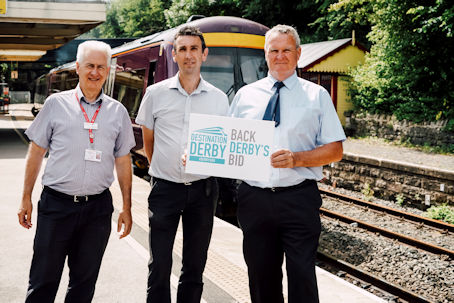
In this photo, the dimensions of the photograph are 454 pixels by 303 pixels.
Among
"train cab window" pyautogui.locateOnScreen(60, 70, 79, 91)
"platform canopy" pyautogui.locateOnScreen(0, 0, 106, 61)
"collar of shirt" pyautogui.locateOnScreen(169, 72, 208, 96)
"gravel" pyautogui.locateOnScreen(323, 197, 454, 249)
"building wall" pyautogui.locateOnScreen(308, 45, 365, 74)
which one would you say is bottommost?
"gravel" pyautogui.locateOnScreen(323, 197, 454, 249)

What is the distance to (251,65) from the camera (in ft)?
25.8

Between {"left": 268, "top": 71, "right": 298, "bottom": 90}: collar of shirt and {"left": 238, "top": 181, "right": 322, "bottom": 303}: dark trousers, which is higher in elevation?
{"left": 268, "top": 71, "right": 298, "bottom": 90}: collar of shirt

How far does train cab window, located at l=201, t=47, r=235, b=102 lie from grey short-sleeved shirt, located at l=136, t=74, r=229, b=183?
4.37 m

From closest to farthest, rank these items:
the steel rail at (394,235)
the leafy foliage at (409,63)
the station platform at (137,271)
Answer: the station platform at (137,271) → the steel rail at (394,235) → the leafy foliage at (409,63)

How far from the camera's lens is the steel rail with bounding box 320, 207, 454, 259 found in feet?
23.8

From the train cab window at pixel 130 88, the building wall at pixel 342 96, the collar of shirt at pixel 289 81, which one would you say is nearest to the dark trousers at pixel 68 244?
the collar of shirt at pixel 289 81

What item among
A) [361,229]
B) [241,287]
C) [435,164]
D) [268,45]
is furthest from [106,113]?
[435,164]

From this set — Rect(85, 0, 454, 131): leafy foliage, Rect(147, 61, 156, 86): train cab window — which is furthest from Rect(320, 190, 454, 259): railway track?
Rect(85, 0, 454, 131): leafy foliage

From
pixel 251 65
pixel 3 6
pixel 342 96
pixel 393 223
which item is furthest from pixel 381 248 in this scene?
pixel 342 96

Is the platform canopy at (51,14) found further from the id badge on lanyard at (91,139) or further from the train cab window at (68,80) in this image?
the id badge on lanyard at (91,139)

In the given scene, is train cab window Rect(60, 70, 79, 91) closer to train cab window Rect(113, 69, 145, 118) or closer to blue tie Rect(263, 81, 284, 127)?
train cab window Rect(113, 69, 145, 118)

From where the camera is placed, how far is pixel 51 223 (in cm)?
279

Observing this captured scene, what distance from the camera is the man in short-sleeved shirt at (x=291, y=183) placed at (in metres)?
2.80

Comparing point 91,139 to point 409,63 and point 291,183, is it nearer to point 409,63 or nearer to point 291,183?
point 291,183
